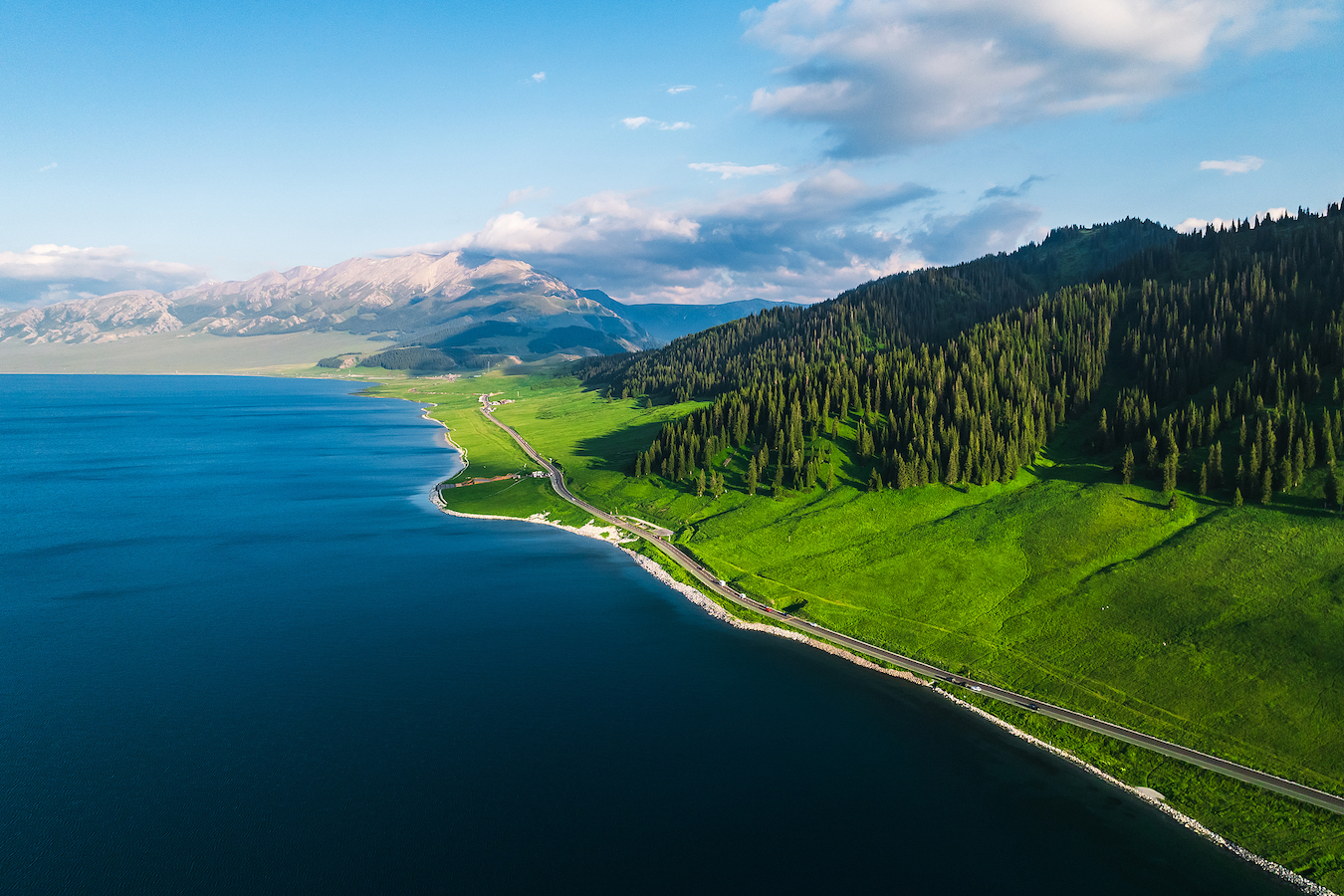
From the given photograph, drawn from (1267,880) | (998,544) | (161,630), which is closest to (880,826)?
(1267,880)

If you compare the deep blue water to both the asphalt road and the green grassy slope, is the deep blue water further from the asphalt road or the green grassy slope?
the green grassy slope

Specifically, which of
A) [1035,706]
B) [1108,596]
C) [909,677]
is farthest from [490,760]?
[1108,596]

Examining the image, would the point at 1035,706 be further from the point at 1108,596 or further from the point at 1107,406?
the point at 1107,406

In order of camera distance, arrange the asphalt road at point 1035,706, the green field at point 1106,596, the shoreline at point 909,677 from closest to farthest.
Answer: the shoreline at point 909,677 → the asphalt road at point 1035,706 → the green field at point 1106,596

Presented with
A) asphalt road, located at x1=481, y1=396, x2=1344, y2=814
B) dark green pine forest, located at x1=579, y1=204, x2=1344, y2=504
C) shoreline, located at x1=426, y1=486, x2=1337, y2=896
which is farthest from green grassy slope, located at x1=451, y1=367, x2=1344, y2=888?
dark green pine forest, located at x1=579, y1=204, x2=1344, y2=504

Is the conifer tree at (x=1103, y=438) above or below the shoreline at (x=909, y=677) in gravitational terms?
above

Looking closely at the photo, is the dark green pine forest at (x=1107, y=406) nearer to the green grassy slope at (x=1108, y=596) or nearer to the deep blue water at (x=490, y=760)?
the green grassy slope at (x=1108, y=596)

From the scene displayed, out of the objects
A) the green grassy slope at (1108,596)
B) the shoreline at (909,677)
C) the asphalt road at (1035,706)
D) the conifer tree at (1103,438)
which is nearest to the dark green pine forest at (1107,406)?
the conifer tree at (1103,438)
